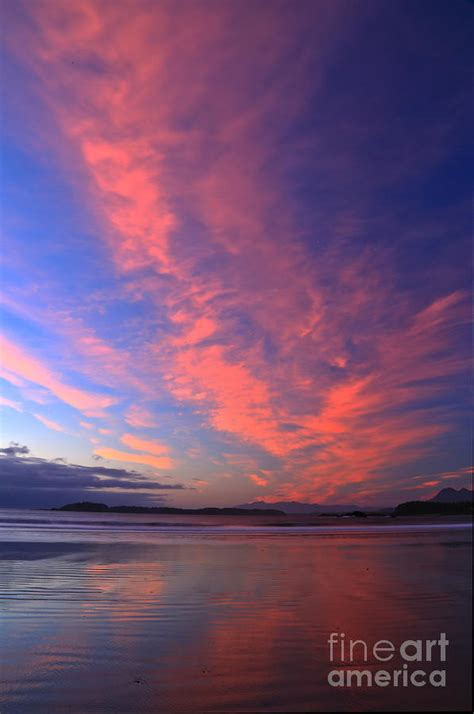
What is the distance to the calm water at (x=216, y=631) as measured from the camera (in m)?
5.79

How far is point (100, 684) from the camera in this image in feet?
20.5

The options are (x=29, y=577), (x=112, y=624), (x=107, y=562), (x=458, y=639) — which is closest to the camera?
(x=458, y=639)

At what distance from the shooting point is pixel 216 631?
28.1 feet

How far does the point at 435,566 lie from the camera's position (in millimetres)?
15758

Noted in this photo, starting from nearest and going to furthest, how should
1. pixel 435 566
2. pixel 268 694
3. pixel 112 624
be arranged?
pixel 268 694 → pixel 112 624 → pixel 435 566

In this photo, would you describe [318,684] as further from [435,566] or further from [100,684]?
[435,566]

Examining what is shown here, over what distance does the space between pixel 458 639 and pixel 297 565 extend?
30.8ft

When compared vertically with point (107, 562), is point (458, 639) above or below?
above

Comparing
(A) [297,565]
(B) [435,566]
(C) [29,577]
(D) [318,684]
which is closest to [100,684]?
(D) [318,684]

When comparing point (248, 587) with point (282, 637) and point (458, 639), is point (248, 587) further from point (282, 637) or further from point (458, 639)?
point (458, 639)

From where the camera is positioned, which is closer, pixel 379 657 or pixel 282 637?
pixel 379 657

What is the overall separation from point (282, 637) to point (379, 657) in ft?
5.68

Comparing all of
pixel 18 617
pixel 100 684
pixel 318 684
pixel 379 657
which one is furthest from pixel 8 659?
pixel 379 657

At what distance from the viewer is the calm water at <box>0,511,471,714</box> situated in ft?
19.0
